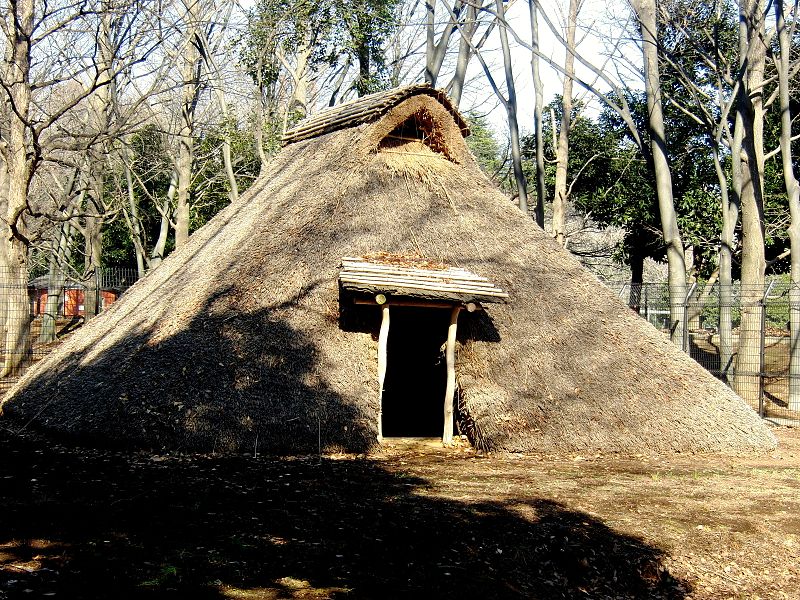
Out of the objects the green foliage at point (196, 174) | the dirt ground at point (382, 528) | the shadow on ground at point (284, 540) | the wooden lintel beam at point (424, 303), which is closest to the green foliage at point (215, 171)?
the green foliage at point (196, 174)

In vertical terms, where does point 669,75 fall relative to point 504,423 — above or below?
above

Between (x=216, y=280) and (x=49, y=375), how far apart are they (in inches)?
125

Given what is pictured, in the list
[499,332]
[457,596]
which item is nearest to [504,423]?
[499,332]

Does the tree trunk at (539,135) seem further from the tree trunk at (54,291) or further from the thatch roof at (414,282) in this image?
the tree trunk at (54,291)

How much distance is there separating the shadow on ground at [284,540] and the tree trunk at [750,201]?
1046 cm

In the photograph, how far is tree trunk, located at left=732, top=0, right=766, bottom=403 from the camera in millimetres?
17438

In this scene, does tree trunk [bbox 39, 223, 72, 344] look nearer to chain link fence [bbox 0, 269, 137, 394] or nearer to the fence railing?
chain link fence [bbox 0, 269, 137, 394]

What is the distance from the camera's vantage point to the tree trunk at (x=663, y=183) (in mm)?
18016

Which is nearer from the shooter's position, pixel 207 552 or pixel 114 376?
pixel 207 552

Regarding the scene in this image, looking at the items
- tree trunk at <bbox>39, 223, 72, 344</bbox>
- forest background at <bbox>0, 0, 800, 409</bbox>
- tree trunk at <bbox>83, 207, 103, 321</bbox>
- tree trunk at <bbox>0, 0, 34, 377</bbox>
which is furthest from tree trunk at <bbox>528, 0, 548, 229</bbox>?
tree trunk at <bbox>39, 223, 72, 344</bbox>

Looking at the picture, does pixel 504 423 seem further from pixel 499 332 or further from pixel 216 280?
pixel 216 280

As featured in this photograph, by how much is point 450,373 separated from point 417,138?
4731mm

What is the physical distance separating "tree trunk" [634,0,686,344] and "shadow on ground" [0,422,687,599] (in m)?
10.5

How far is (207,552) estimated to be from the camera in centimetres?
660
